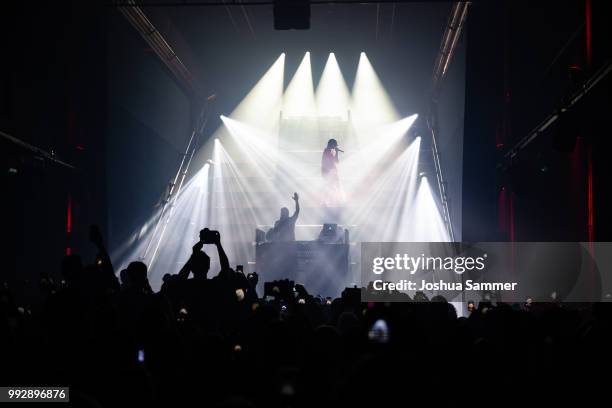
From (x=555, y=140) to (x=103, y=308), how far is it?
27.7 ft

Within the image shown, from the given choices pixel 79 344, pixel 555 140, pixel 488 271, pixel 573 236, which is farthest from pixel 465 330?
pixel 488 271

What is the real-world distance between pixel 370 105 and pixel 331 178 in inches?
239

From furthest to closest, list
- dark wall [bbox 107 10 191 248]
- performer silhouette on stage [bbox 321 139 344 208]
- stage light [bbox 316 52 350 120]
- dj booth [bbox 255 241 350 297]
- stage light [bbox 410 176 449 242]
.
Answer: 1. stage light [bbox 316 52 350 120]
2. stage light [bbox 410 176 449 242]
3. performer silhouette on stage [bbox 321 139 344 208]
4. dj booth [bbox 255 241 350 297]
5. dark wall [bbox 107 10 191 248]

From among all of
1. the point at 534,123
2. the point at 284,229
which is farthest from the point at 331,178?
the point at 534,123

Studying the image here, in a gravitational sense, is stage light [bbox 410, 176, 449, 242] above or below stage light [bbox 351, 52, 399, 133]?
below

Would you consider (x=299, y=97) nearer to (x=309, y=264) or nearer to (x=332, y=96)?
(x=332, y=96)

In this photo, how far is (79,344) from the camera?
375cm

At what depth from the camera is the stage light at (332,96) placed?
26.6 meters

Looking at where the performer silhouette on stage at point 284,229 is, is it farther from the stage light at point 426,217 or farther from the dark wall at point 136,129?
the stage light at point 426,217

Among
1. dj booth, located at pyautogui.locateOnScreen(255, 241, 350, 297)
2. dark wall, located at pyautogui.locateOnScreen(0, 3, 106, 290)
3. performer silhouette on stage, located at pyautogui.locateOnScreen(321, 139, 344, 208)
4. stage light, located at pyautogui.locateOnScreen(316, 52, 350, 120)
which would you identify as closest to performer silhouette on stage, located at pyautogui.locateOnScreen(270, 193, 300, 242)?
dj booth, located at pyautogui.locateOnScreen(255, 241, 350, 297)

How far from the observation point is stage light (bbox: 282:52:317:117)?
87.6ft

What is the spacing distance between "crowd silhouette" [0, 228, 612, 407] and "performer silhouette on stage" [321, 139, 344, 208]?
1686cm

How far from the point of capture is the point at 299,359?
140 inches

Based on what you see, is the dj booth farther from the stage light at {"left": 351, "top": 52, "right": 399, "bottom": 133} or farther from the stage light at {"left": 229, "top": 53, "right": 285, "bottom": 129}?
the stage light at {"left": 229, "top": 53, "right": 285, "bottom": 129}
